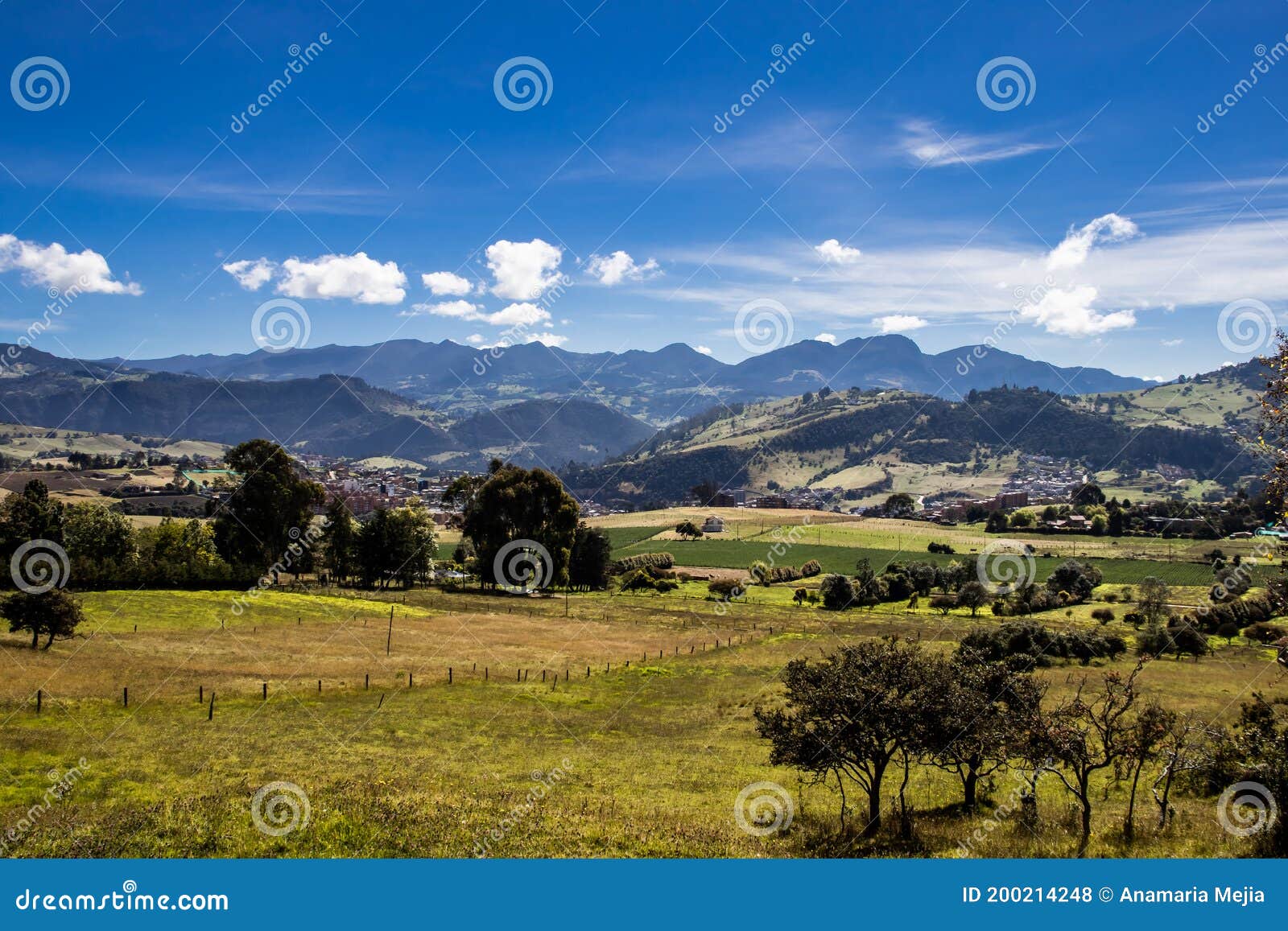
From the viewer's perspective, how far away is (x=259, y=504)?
214ft

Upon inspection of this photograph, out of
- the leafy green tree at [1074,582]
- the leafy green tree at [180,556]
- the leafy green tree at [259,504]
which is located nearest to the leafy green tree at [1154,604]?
the leafy green tree at [1074,582]

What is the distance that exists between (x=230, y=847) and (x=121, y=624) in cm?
3546

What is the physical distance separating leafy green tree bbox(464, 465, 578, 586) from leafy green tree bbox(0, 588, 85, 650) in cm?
4022

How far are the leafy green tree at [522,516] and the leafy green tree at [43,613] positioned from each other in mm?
40217

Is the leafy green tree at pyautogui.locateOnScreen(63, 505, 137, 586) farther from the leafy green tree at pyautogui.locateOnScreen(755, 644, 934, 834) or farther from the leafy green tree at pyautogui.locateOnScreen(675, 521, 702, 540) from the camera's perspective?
the leafy green tree at pyautogui.locateOnScreen(675, 521, 702, 540)

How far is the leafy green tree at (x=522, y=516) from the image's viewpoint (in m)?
72.8

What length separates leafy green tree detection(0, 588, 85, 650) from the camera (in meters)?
33.1

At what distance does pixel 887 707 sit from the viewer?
18.0 meters

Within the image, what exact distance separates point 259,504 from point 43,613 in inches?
1291

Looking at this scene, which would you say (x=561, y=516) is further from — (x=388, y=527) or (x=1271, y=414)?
(x=1271, y=414)

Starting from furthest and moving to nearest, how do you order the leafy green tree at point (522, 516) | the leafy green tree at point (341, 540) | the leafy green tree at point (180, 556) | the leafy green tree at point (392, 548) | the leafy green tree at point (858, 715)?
1. the leafy green tree at point (341, 540)
2. the leafy green tree at point (392, 548)
3. the leafy green tree at point (522, 516)
4. the leafy green tree at point (180, 556)
5. the leafy green tree at point (858, 715)

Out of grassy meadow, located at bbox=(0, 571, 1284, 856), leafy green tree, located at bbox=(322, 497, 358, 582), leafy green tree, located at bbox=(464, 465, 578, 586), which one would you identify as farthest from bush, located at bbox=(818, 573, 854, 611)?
leafy green tree, located at bbox=(322, 497, 358, 582)

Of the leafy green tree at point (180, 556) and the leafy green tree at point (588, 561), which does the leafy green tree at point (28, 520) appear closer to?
the leafy green tree at point (180, 556)

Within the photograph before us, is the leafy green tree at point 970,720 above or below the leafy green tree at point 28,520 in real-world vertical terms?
below
